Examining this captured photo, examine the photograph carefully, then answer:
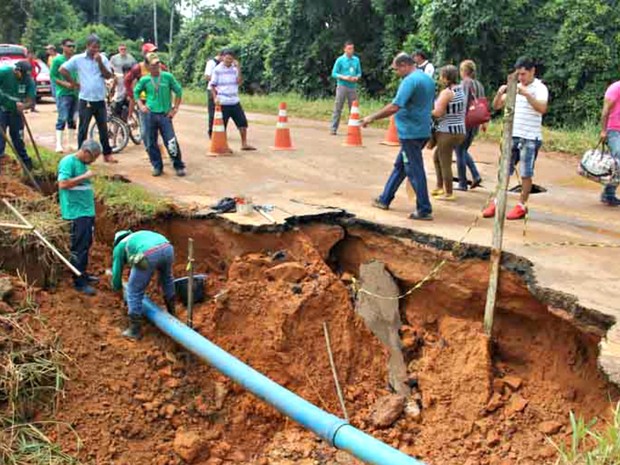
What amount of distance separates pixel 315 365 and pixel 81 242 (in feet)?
8.01

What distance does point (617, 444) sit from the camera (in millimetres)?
3240

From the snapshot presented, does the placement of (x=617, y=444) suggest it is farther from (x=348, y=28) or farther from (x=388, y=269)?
(x=348, y=28)

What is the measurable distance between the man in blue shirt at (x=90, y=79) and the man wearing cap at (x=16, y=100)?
733mm

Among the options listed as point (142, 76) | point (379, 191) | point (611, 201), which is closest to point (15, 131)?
point (142, 76)

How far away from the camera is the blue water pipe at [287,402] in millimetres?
3832

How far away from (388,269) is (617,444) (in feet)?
10.7

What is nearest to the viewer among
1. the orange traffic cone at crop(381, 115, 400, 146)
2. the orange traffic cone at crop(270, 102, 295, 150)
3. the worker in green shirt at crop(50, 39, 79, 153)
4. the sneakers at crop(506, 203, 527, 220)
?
the sneakers at crop(506, 203, 527, 220)

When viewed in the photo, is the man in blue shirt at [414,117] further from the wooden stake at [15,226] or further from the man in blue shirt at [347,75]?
the man in blue shirt at [347,75]

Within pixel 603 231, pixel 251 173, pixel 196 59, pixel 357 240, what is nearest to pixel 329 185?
pixel 251 173

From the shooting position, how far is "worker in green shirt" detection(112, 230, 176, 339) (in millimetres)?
5684

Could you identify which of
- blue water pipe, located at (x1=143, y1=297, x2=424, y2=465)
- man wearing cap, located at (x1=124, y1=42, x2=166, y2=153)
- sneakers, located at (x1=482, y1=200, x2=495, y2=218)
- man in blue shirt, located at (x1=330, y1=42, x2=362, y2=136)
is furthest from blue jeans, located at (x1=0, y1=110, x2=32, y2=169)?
man in blue shirt, located at (x1=330, y1=42, x2=362, y2=136)

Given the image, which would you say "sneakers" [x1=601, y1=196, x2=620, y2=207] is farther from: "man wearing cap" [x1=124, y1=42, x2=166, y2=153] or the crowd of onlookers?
"man wearing cap" [x1=124, y1=42, x2=166, y2=153]

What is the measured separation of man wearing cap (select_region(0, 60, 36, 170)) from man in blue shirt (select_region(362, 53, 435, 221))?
170 inches

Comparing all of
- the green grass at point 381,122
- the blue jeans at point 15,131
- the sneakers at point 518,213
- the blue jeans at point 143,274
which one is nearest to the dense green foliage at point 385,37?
the green grass at point 381,122
